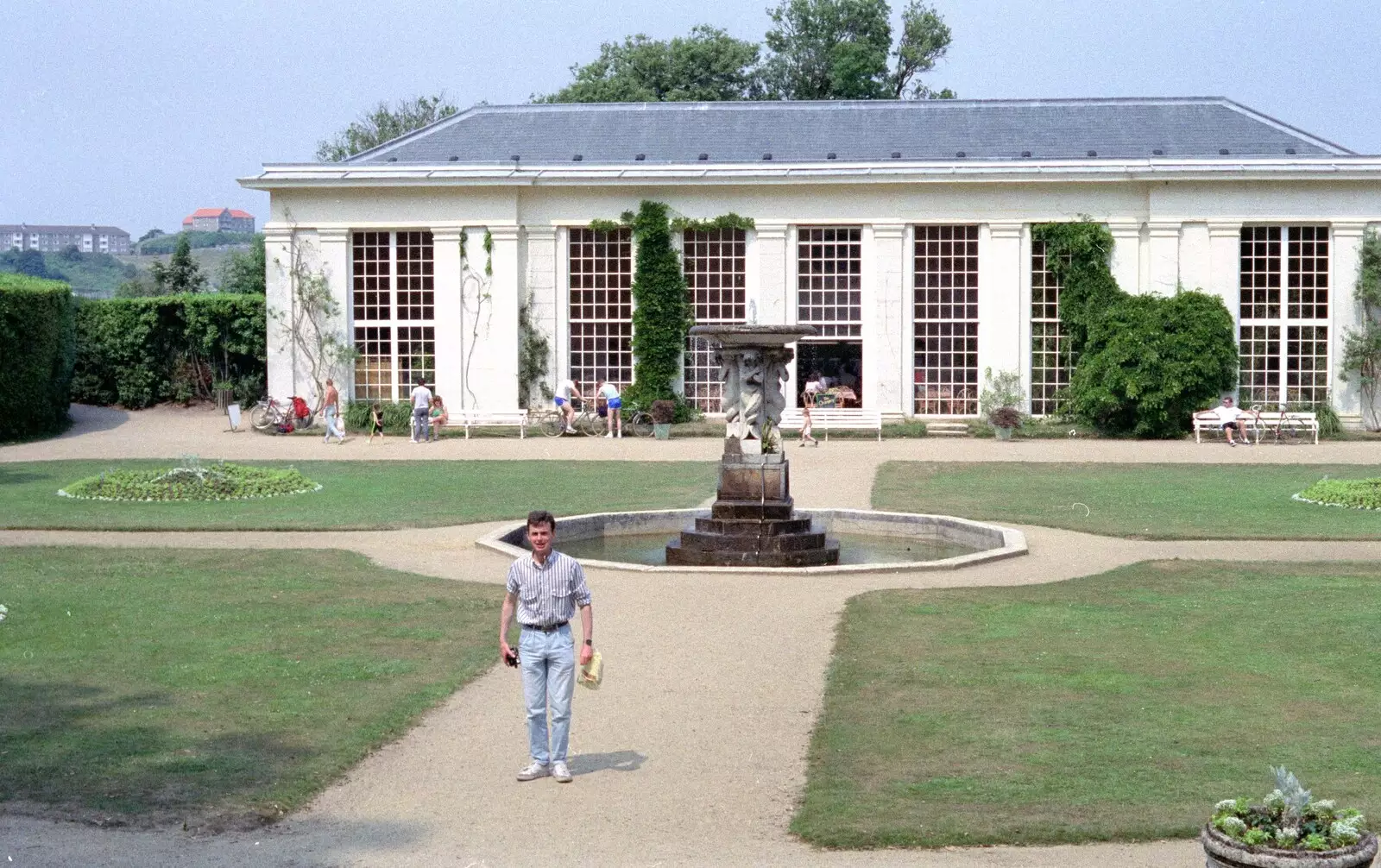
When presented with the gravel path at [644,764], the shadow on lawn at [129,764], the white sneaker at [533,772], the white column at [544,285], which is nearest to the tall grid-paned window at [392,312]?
the white column at [544,285]

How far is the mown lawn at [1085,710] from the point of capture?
7.81m

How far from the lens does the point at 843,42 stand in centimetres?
6184

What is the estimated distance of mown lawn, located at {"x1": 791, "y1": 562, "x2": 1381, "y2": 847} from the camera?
781cm

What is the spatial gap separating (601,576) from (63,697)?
19.9 feet

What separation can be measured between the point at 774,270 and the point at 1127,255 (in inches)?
285

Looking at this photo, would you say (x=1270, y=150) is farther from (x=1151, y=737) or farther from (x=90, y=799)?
(x=90, y=799)

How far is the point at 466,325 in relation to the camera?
1394 inches

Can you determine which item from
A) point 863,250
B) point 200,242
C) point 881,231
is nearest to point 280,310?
point 863,250

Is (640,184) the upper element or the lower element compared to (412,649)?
upper

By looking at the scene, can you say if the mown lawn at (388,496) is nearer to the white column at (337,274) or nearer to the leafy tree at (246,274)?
the white column at (337,274)

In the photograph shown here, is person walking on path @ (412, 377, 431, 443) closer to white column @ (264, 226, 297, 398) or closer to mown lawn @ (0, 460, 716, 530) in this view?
white column @ (264, 226, 297, 398)

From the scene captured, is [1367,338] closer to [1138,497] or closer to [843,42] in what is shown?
[1138,497]

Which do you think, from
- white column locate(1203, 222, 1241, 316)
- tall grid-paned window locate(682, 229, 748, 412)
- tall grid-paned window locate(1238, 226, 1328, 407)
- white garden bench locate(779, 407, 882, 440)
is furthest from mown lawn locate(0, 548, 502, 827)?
tall grid-paned window locate(1238, 226, 1328, 407)

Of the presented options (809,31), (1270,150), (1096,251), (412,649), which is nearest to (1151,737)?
(412,649)
